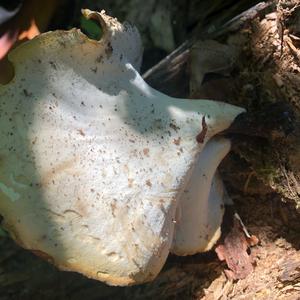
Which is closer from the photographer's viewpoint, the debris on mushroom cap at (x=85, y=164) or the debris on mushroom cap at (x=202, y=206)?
the debris on mushroom cap at (x=85, y=164)

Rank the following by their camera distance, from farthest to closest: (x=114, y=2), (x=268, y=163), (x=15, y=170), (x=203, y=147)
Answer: (x=114, y=2) < (x=268, y=163) < (x=203, y=147) < (x=15, y=170)

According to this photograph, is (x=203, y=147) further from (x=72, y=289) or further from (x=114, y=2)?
(x=114, y=2)

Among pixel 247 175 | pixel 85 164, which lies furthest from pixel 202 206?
pixel 85 164

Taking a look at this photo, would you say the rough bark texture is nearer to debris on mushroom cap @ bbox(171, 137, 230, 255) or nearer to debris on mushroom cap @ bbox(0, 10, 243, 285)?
debris on mushroom cap @ bbox(171, 137, 230, 255)

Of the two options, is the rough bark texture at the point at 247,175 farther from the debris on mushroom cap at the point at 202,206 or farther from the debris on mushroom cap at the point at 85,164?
the debris on mushroom cap at the point at 85,164

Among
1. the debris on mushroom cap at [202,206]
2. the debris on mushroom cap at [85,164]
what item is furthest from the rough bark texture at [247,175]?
the debris on mushroom cap at [85,164]

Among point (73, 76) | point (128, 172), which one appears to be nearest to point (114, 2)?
point (73, 76)

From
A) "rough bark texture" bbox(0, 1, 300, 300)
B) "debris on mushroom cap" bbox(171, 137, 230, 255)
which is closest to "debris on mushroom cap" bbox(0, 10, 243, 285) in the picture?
"debris on mushroom cap" bbox(171, 137, 230, 255)
